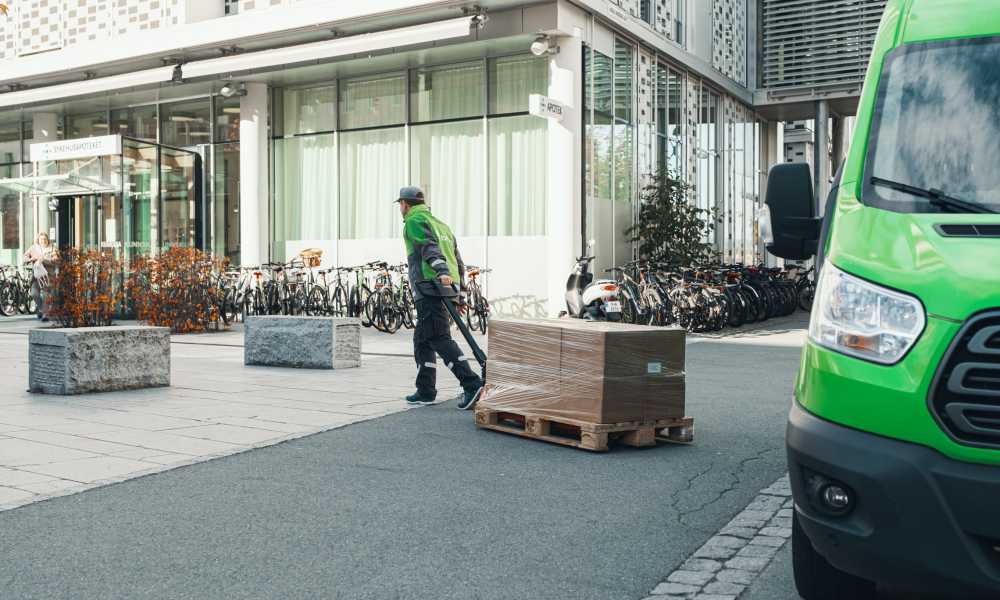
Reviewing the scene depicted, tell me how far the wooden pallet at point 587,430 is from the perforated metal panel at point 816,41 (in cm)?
2177

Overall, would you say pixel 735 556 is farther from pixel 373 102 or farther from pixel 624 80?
pixel 373 102

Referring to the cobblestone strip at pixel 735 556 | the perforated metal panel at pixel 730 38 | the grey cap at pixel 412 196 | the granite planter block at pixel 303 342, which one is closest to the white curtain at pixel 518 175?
the perforated metal panel at pixel 730 38

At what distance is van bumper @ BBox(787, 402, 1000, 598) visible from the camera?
292 centimetres

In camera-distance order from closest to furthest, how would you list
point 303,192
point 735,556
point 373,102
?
point 735,556, point 373,102, point 303,192

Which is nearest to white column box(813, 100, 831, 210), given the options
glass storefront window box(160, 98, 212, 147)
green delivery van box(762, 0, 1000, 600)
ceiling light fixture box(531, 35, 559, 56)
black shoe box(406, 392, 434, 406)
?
ceiling light fixture box(531, 35, 559, 56)

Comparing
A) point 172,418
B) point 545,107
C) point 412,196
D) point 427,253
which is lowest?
point 172,418

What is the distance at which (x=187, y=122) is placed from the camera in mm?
24969

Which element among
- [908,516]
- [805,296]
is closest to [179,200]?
[805,296]

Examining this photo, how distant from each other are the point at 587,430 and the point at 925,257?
380cm

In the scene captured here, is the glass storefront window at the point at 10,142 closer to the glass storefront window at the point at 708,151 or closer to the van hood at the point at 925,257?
the glass storefront window at the point at 708,151

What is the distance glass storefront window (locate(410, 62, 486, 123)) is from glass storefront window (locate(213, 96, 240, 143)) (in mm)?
4849

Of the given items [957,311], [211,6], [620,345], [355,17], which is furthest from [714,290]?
[957,311]

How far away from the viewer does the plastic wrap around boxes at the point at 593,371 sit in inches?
265

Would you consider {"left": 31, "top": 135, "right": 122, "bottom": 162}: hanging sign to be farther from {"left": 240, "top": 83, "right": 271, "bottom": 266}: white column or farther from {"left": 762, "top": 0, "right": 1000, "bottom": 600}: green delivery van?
{"left": 762, "top": 0, "right": 1000, "bottom": 600}: green delivery van
